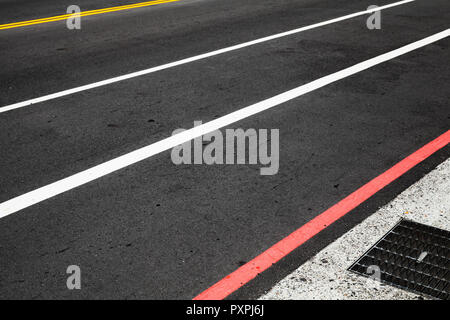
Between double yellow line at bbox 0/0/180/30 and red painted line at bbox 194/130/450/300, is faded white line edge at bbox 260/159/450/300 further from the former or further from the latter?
double yellow line at bbox 0/0/180/30

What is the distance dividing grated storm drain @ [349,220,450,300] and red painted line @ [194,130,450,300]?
51cm

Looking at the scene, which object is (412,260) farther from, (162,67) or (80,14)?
(80,14)

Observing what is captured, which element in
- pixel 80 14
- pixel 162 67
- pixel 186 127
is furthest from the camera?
pixel 80 14

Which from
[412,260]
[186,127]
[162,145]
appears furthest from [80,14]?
[412,260]

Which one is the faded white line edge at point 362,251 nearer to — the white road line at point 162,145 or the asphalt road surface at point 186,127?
the asphalt road surface at point 186,127

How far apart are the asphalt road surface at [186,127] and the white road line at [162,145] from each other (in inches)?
3.9

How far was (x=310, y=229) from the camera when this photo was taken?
451 centimetres

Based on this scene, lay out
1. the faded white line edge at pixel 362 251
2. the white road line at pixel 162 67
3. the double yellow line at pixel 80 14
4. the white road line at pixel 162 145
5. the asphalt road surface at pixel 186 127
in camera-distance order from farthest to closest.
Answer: the double yellow line at pixel 80 14 → the white road line at pixel 162 67 → the white road line at pixel 162 145 → the asphalt road surface at pixel 186 127 → the faded white line edge at pixel 362 251

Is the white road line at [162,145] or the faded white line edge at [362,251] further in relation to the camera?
the white road line at [162,145]

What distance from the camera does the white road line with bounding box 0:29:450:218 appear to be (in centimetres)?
504

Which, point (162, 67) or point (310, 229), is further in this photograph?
point (162, 67)

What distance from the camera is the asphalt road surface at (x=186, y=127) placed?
4168mm

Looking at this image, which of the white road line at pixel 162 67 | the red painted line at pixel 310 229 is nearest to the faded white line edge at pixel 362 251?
the red painted line at pixel 310 229

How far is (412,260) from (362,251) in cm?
40
